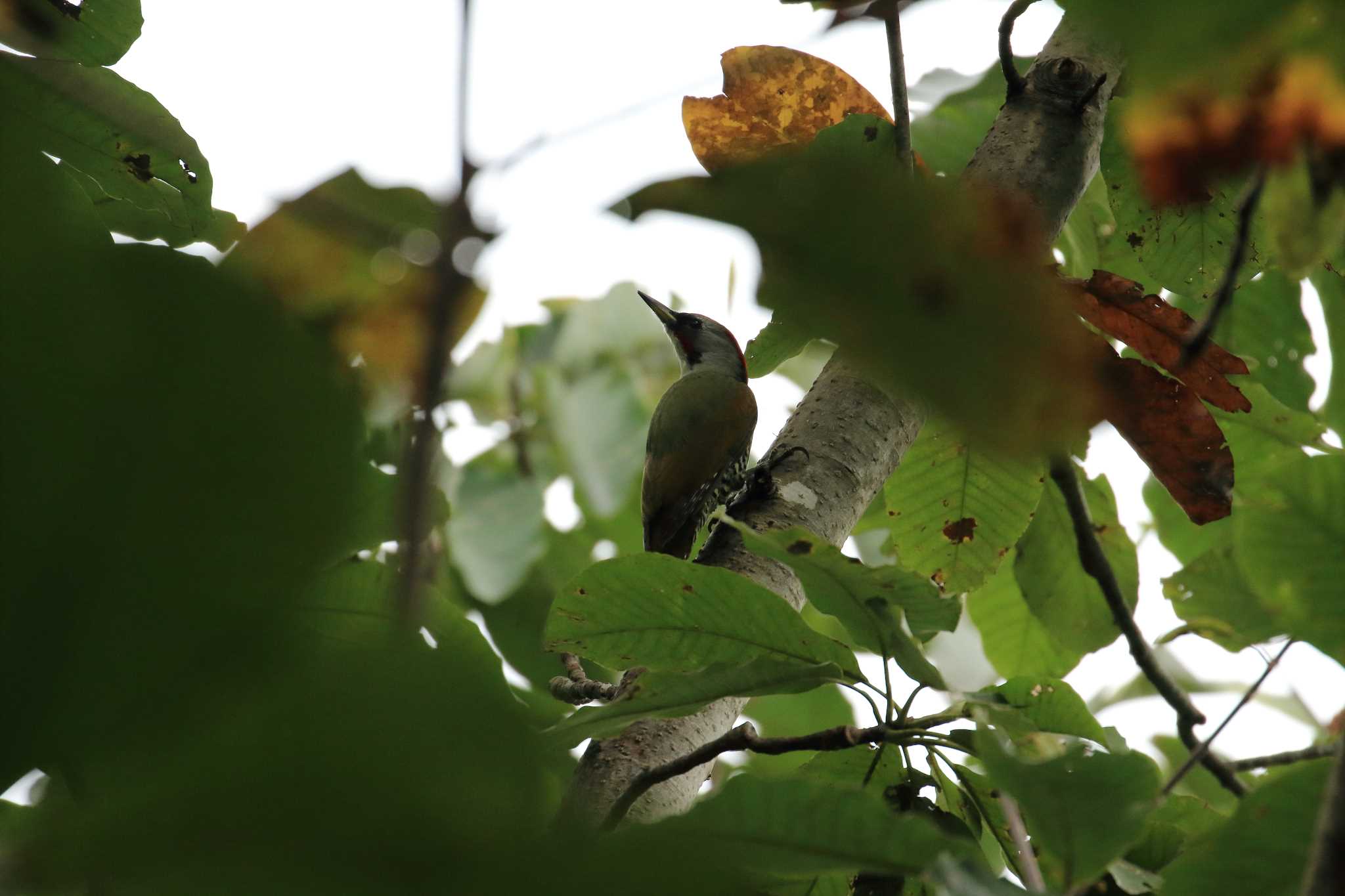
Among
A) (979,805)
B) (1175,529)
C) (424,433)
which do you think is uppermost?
(424,433)

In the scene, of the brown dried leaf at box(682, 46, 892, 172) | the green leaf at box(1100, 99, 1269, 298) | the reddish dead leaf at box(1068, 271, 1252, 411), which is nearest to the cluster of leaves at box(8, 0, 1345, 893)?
the reddish dead leaf at box(1068, 271, 1252, 411)

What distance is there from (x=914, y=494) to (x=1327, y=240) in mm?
1711

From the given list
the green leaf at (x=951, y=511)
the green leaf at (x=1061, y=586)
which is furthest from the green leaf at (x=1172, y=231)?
the green leaf at (x=1061, y=586)

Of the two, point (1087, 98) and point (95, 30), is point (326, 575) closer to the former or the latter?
point (95, 30)

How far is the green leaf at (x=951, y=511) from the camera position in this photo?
7.70ft

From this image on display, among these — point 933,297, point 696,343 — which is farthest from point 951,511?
point 696,343

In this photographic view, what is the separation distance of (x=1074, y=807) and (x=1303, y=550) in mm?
362

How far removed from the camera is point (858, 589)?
1.67 metres

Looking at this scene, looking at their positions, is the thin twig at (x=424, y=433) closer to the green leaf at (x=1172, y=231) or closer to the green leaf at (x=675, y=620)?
the green leaf at (x=675, y=620)

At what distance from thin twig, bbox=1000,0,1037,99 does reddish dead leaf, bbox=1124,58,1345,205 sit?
5.52 ft

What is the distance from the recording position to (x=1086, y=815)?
46.6 inches

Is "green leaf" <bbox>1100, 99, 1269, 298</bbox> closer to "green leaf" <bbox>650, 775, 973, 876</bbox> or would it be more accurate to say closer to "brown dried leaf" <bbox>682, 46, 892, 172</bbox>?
"brown dried leaf" <bbox>682, 46, 892, 172</bbox>

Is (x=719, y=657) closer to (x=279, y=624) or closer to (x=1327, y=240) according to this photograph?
(x=1327, y=240)

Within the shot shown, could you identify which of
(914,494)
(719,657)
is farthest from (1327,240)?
(914,494)
